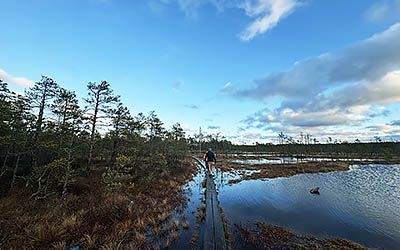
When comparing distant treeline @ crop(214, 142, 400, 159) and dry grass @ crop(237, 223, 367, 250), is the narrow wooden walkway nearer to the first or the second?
dry grass @ crop(237, 223, 367, 250)

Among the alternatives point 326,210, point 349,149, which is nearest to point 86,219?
point 326,210

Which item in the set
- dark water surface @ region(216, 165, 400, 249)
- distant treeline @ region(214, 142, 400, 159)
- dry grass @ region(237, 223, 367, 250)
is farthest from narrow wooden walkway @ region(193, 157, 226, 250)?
distant treeline @ region(214, 142, 400, 159)

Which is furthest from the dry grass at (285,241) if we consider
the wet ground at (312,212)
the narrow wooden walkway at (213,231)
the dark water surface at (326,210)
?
the narrow wooden walkway at (213,231)

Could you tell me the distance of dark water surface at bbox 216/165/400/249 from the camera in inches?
461

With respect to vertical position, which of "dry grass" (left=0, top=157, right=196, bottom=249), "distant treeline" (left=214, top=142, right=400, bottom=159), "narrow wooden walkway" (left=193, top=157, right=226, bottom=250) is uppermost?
"distant treeline" (left=214, top=142, right=400, bottom=159)

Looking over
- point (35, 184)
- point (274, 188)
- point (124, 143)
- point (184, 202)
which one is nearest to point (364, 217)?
point (274, 188)

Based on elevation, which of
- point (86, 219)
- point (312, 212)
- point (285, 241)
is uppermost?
point (86, 219)

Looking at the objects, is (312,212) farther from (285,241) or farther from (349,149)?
(349,149)

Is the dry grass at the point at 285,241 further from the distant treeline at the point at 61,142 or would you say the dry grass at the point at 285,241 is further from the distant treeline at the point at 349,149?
the distant treeline at the point at 349,149

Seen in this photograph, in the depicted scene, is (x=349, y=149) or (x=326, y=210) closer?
(x=326, y=210)

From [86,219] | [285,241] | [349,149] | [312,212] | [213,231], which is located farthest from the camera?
[349,149]

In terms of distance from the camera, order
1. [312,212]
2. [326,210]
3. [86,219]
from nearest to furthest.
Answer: [86,219] → [312,212] → [326,210]

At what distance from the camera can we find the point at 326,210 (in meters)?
16.2

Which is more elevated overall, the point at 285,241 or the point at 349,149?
the point at 349,149
